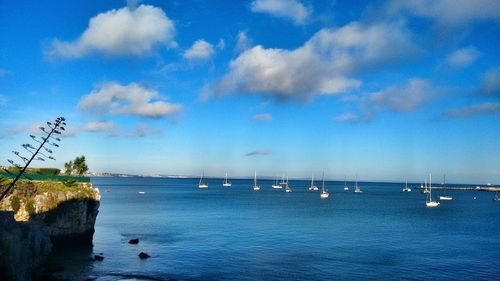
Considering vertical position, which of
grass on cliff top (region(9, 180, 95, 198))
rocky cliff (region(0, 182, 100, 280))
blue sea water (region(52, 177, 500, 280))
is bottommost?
blue sea water (region(52, 177, 500, 280))

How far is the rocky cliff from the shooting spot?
3875cm

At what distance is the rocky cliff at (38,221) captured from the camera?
38750mm

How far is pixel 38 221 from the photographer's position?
57.1 meters

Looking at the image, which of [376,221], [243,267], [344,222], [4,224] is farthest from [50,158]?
[376,221]

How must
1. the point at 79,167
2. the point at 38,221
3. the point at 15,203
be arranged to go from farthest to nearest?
the point at 79,167
the point at 15,203
the point at 38,221

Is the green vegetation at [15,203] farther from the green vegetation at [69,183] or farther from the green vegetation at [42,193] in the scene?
the green vegetation at [69,183]

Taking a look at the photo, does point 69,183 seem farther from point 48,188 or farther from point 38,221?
point 38,221

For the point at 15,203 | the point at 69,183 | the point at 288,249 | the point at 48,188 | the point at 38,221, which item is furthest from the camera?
the point at 69,183

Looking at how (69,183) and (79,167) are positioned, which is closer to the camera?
(69,183)

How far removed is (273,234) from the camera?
8419cm

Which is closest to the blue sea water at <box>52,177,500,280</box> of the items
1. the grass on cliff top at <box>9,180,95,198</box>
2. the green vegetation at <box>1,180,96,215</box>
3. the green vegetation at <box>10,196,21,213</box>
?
the green vegetation at <box>1,180,96,215</box>

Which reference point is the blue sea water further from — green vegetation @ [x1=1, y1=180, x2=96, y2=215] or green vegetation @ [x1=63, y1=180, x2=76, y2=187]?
green vegetation @ [x1=63, y1=180, x2=76, y2=187]

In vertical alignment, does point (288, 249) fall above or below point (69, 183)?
below

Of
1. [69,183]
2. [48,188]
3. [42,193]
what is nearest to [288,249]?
[69,183]
